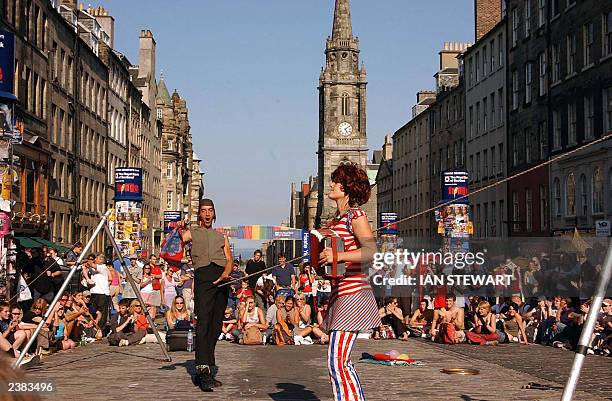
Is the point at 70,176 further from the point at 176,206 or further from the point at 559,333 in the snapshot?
the point at 176,206

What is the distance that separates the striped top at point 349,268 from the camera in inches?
265

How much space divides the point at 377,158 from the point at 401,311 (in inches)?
5286

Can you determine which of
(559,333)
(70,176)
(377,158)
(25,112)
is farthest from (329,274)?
(377,158)

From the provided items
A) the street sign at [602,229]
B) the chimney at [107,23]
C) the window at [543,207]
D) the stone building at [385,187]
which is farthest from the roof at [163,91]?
the street sign at [602,229]

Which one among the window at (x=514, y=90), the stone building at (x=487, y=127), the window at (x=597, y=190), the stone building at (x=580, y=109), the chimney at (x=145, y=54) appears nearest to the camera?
the stone building at (x=580, y=109)

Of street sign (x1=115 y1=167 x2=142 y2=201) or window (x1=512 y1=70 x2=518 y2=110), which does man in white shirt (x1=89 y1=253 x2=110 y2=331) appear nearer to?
street sign (x1=115 y1=167 x2=142 y2=201)

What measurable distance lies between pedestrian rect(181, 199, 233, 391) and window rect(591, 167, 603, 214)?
88.1 feet

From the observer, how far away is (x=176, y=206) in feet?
311

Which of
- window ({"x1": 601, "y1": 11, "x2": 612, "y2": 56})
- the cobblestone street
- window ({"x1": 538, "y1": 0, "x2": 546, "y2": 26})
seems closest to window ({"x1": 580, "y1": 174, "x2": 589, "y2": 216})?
window ({"x1": 601, "y1": 11, "x2": 612, "y2": 56})

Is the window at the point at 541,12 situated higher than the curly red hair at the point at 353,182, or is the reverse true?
the window at the point at 541,12

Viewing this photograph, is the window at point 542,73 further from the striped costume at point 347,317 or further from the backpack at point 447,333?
the striped costume at point 347,317

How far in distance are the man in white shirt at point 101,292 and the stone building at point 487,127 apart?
33.2 metres

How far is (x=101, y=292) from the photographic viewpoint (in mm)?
20500

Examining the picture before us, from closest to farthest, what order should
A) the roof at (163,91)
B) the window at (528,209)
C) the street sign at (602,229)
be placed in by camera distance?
1. the street sign at (602,229)
2. the window at (528,209)
3. the roof at (163,91)
